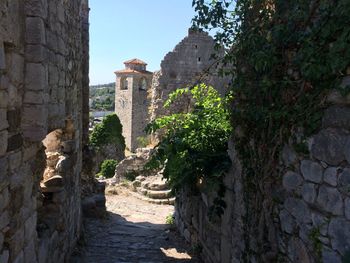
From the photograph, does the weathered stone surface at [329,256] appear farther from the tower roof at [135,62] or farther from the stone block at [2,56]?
the tower roof at [135,62]

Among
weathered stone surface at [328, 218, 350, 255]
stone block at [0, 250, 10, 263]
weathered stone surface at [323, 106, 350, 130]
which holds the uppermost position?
weathered stone surface at [323, 106, 350, 130]

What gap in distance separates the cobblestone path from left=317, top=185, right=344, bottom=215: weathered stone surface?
3.90 meters

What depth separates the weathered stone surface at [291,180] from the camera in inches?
128

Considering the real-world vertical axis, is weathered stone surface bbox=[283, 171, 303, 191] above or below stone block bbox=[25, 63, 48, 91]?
below

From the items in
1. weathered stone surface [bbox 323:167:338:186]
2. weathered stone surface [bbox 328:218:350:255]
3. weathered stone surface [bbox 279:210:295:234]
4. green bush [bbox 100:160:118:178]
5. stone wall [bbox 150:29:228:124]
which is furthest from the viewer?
green bush [bbox 100:160:118:178]

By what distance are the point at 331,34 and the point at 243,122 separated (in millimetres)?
1586

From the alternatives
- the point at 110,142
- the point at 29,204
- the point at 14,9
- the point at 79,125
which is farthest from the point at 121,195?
the point at 110,142

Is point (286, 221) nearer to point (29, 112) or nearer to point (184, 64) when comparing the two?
point (29, 112)

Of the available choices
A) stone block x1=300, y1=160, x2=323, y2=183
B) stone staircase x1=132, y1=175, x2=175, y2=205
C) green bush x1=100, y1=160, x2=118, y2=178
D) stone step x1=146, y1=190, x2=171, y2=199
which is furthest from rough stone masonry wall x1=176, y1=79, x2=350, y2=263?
green bush x1=100, y1=160, x2=118, y2=178

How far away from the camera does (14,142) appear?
3402 millimetres

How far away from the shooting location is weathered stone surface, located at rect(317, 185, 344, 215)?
8.95 ft

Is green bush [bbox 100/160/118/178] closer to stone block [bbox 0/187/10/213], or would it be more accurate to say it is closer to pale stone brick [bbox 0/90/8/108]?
stone block [bbox 0/187/10/213]

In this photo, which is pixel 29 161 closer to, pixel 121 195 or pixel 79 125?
pixel 79 125

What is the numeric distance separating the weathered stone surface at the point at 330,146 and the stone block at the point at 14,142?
2265mm
